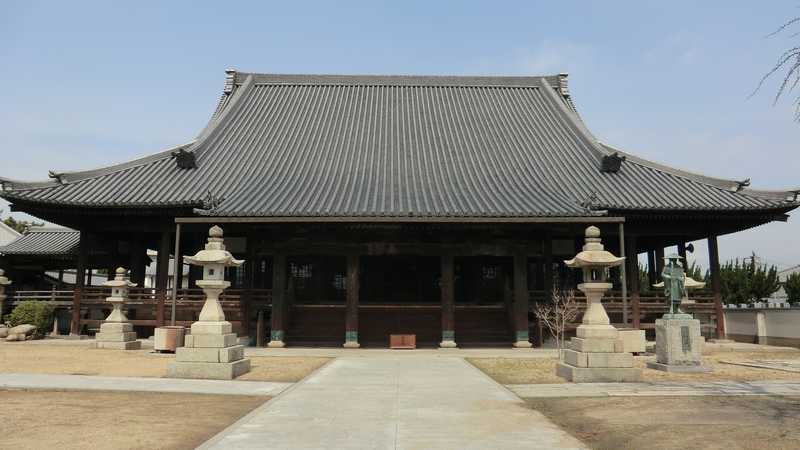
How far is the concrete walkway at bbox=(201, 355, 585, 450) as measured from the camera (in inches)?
249

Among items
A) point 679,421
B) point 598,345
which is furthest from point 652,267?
point 679,421

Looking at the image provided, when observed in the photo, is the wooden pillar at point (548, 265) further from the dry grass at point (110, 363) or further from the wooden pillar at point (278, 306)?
the wooden pillar at point (278, 306)

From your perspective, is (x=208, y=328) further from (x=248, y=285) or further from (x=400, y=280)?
(x=400, y=280)

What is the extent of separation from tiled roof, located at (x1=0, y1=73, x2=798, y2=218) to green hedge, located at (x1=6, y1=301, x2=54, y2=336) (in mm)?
5243

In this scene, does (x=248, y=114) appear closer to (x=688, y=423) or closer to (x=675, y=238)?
(x=675, y=238)

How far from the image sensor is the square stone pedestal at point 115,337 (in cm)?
1834

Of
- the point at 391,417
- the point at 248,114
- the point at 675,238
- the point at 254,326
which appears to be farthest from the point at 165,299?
the point at 675,238

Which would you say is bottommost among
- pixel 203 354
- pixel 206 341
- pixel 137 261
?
pixel 203 354

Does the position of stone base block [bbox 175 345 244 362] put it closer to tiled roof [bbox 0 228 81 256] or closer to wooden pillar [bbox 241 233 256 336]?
wooden pillar [bbox 241 233 256 336]

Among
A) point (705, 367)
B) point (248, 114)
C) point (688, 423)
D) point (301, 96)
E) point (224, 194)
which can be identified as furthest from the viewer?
point (301, 96)

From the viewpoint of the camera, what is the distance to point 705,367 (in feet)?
42.9

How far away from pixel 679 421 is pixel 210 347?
9321mm

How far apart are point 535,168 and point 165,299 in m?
15.7

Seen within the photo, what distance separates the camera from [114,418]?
305 inches
